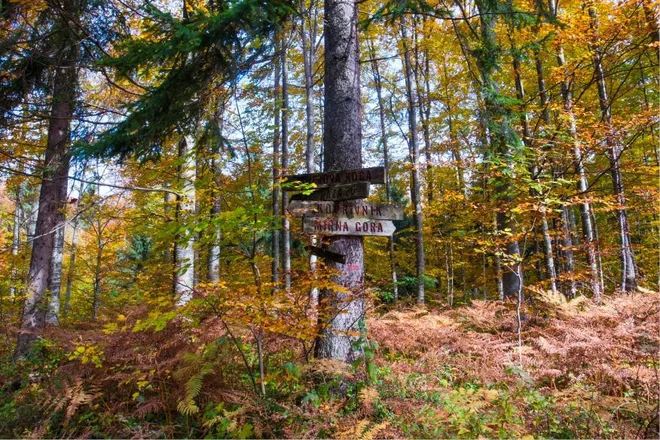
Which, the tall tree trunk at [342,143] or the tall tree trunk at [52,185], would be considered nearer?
the tall tree trunk at [342,143]

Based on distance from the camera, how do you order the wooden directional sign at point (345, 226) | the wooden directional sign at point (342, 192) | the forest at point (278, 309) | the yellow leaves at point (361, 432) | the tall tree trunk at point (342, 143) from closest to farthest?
the yellow leaves at point (361, 432) → the forest at point (278, 309) → the wooden directional sign at point (342, 192) → the wooden directional sign at point (345, 226) → the tall tree trunk at point (342, 143)

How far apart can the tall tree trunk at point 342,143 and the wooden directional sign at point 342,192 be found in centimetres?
38

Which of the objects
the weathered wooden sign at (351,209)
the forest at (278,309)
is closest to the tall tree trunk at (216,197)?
the forest at (278,309)

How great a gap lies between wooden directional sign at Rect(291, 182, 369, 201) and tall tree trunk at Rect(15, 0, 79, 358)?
4640 mm

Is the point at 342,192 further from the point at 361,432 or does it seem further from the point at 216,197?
the point at 216,197

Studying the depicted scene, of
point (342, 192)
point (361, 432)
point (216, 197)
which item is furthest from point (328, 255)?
point (216, 197)

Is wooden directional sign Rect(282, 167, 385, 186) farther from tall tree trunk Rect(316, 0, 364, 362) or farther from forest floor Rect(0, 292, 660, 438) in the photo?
forest floor Rect(0, 292, 660, 438)

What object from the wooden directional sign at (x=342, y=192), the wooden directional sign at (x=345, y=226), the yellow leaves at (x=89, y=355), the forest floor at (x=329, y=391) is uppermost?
the wooden directional sign at (x=342, y=192)

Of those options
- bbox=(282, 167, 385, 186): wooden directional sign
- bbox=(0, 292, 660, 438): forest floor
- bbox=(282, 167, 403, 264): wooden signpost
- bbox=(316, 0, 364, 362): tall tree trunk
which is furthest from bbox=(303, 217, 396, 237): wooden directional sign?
bbox=(0, 292, 660, 438): forest floor

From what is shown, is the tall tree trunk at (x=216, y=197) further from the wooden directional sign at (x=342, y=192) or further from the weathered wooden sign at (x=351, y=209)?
the wooden directional sign at (x=342, y=192)

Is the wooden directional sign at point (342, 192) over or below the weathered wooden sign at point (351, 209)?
over

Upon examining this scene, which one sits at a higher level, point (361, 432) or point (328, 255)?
point (328, 255)

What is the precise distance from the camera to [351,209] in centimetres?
386

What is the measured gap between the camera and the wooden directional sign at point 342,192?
3.62 metres
